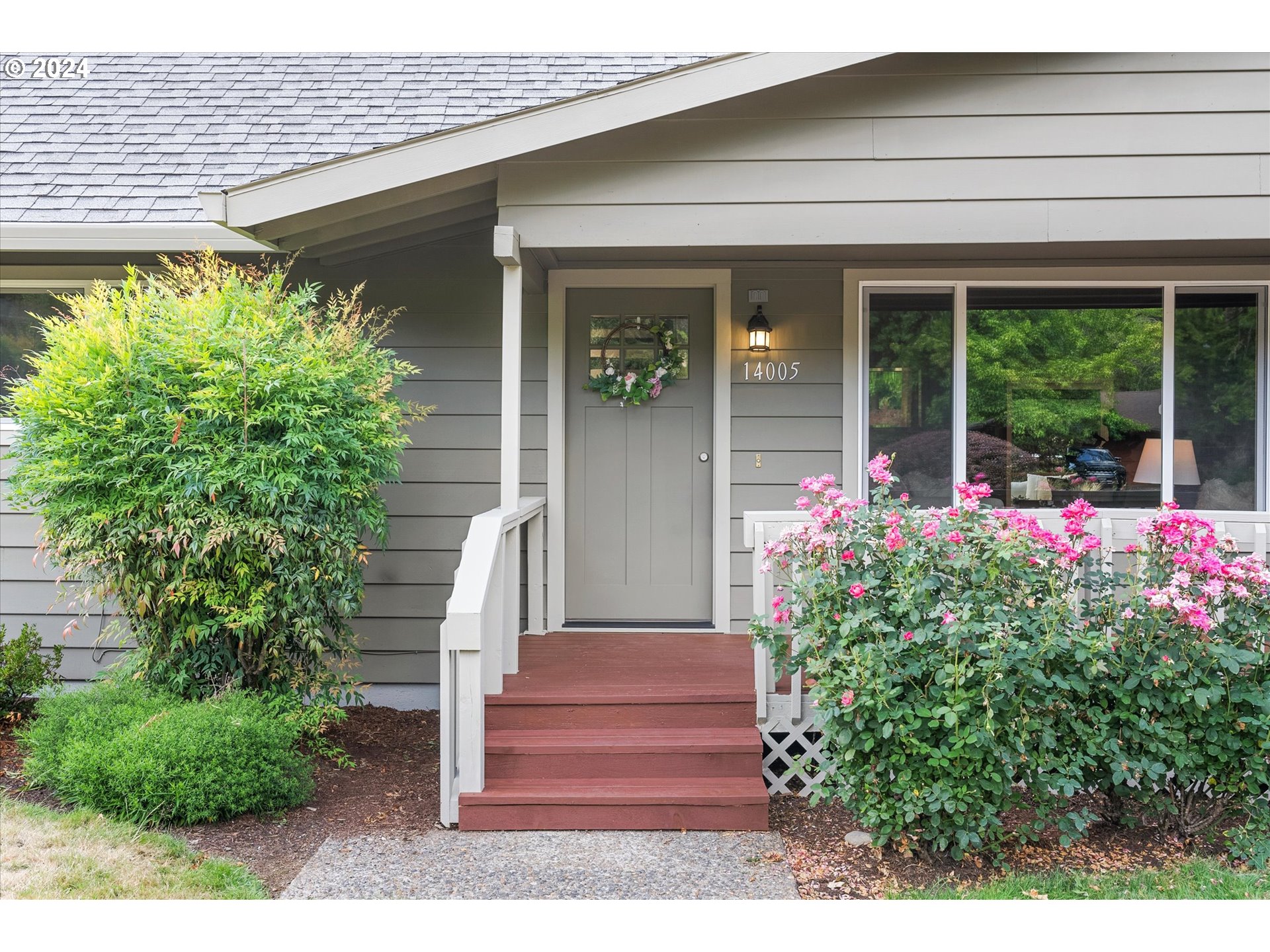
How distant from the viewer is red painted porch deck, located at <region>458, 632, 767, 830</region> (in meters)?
3.72

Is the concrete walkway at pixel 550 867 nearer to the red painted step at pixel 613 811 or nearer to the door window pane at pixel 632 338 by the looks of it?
the red painted step at pixel 613 811

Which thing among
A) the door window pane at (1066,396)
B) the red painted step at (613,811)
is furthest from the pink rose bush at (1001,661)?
the door window pane at (1066,396)

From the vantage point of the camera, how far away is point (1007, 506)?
5199mm

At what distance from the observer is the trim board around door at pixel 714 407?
539 cm

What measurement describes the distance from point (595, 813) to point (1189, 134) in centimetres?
403

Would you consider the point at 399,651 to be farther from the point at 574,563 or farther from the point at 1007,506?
the point at 1007,506

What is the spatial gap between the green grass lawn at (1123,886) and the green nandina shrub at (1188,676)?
0.29 m

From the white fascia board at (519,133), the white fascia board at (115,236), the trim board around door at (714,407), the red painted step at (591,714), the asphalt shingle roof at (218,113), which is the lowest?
the red painted step at (591,714)

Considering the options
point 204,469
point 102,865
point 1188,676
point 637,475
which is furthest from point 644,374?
point 102,865

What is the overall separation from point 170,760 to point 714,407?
3.33m

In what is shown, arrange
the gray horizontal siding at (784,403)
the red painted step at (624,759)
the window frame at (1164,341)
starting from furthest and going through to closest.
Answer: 1. the gray horizontal siding at (784,403)
2. the window frame at (1164,341)
3. the red painted step at (624,759)

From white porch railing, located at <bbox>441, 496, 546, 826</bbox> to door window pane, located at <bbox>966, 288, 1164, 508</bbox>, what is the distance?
280 centimetres

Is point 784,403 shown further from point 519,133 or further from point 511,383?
point 519,133

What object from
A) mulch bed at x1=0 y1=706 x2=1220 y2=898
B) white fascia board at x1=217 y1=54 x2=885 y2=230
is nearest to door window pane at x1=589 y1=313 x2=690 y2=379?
white fascia board at x1=217 y1=54 x2=885 y2=230
